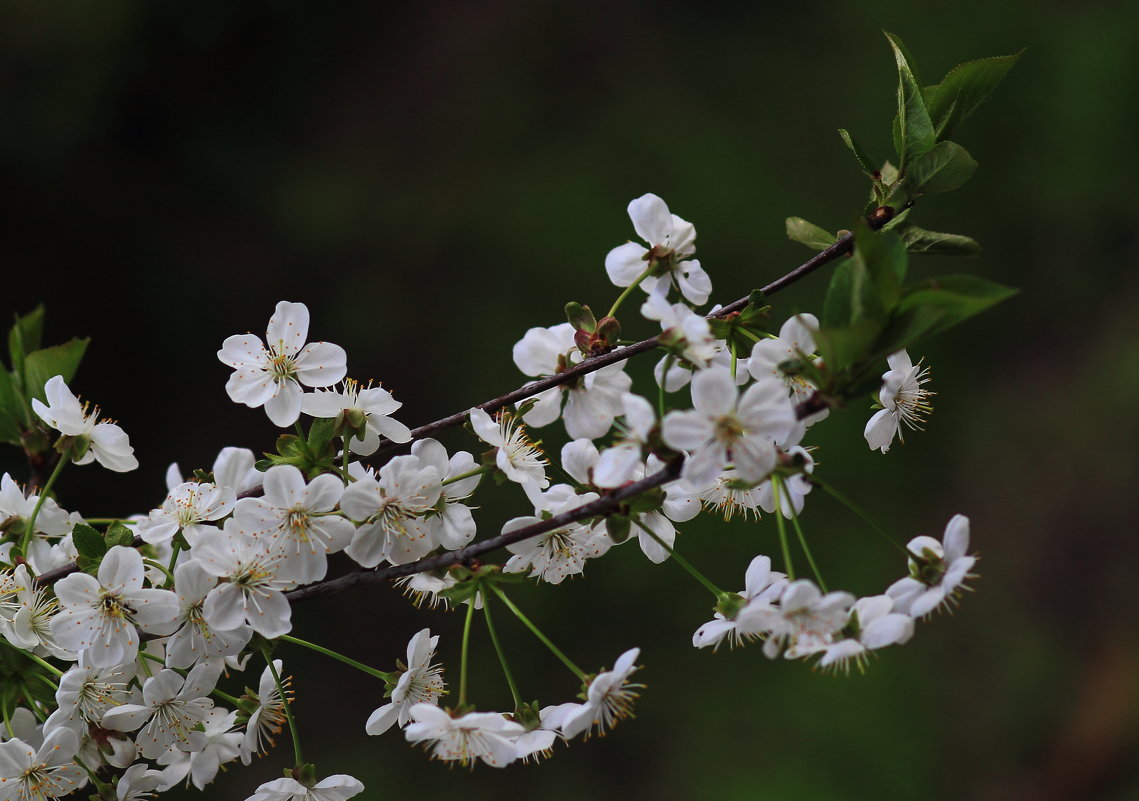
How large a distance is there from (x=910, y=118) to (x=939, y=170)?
41 millimetres

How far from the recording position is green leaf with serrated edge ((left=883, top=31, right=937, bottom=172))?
658 millimetres

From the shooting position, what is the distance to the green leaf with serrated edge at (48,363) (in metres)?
0.77

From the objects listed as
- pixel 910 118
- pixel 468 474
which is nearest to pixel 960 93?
pixel 910 118

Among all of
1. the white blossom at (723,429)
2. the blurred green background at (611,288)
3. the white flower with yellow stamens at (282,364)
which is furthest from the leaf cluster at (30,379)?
→ the blurred green background at (611,288)

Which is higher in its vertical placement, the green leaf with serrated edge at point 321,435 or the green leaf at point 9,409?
the green leaf with serrated edge at point 321,435

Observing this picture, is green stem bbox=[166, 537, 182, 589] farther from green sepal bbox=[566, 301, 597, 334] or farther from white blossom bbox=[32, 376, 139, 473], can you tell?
green sepal bbox=[566, 301, 597, 334]

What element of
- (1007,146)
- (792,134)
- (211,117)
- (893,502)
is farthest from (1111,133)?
(211,117)

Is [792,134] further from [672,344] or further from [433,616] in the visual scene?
[672,344]

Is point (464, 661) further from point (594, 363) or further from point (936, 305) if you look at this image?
point (936, 305)

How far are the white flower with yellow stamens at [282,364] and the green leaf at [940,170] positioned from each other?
1.36 ft

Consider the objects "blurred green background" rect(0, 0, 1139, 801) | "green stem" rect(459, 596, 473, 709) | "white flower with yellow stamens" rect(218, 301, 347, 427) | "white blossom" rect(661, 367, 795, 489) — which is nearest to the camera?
"white blossom" rect(661, 367, 795, 489)

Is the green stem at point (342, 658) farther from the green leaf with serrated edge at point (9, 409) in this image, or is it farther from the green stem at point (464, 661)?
the green leaf with serrated edge at point (9, 409)

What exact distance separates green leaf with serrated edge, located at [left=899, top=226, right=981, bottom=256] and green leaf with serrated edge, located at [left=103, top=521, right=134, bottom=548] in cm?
55

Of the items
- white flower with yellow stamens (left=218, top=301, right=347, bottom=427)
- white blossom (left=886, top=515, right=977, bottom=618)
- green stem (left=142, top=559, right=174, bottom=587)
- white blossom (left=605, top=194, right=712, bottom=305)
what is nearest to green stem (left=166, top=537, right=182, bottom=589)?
green stem (left=142, top=559, right=174, bottom=587)
